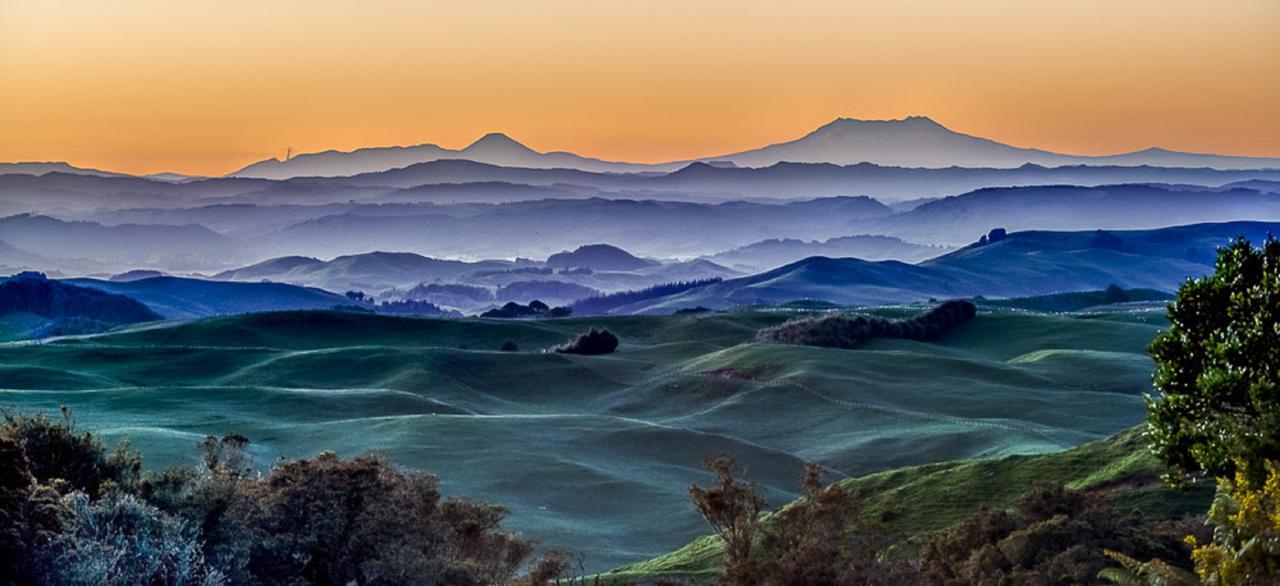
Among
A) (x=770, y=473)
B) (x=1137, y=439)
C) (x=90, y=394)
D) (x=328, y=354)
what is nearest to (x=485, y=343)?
(x=328, y=354)

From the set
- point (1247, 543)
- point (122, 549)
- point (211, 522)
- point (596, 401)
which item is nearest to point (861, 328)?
point (596, 401)

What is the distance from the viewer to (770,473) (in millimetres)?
65688

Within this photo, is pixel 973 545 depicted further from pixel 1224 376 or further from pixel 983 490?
pixel 983 490

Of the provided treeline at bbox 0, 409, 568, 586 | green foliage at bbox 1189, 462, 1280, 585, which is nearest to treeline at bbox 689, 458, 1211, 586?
green foliage at bbox 1189, 462, 1280, 585

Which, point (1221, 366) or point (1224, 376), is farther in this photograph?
point (1221, 366)

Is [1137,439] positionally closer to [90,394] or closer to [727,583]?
[727,583]

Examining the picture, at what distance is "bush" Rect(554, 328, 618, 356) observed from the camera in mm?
124438

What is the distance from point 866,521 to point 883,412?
4932 centimetres

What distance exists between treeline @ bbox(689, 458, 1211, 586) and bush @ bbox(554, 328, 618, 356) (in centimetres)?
9691

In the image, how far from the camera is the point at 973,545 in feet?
79.0

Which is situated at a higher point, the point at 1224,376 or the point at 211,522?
the point at 1224,376

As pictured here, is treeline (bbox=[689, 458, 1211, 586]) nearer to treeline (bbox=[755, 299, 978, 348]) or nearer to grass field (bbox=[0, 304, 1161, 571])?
grass field (bbox=[0, 304, 1161, 571])

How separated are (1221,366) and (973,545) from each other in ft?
18.3

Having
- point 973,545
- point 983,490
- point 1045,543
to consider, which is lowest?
point 983,490
